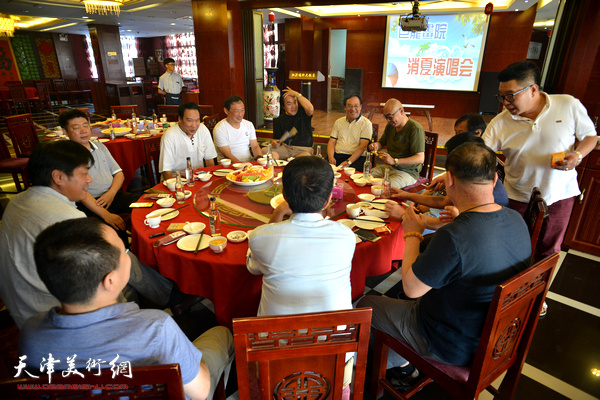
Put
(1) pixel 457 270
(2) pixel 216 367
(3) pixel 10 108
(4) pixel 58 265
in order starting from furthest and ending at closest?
(3) pixel 10 108 < (2) pixel 216 367 < (1) pixel 457 270 < (4) pixel 58 265

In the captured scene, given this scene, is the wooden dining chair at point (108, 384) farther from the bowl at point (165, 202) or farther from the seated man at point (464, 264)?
the bowl at point (165, 202)

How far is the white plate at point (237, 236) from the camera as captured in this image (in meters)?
1.80

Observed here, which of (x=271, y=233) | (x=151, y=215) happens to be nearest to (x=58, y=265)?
(x=271, y=233)

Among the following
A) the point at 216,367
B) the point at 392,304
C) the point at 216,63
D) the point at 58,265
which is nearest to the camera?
the point at 58,265

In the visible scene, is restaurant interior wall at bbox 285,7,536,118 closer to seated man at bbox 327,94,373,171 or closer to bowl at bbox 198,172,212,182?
seated man at bbox 327,94,373,171

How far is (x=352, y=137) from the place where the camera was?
405cm

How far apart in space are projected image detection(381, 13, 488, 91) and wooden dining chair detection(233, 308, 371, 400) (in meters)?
9.65

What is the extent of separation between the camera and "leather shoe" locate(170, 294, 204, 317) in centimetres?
231

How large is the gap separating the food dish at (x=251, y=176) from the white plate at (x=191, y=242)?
2.70 feet

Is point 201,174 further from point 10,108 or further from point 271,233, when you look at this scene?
point 10,108

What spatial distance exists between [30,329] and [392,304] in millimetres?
1416

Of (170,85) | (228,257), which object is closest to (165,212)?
(228,257)

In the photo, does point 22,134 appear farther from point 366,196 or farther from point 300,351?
point 300,351

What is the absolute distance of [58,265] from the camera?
0.90 metres
